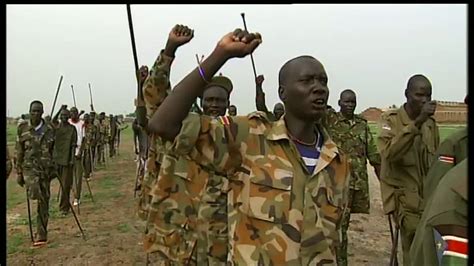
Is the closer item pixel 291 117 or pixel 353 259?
pixel 291 117

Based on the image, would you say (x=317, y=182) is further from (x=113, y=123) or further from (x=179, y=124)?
(x=113, y=123)

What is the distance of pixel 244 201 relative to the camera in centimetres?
251

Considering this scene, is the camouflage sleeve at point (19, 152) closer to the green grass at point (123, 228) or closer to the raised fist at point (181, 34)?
the green grass at point (123, 228)

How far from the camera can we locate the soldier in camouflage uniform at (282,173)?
2410 millimetres

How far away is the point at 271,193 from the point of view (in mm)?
2449

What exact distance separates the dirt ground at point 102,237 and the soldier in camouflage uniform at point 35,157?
0.59 m

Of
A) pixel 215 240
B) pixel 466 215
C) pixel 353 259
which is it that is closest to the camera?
pixel 466 215

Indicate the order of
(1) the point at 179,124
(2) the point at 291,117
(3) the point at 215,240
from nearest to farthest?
(1) the point at 179,124 < (2) the point at 291,117 < (3) the point at 215,240

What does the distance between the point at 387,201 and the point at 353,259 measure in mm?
2247

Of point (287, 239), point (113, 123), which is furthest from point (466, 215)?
point (113, 123)

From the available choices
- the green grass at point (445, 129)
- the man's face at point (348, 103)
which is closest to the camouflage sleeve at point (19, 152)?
the man's face at point (348, 103)

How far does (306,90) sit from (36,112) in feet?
20.4

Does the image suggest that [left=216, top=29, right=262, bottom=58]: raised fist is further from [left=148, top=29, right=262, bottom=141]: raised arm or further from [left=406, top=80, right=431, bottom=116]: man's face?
[left=406, top=80, right=431, bottom=116]: man's face

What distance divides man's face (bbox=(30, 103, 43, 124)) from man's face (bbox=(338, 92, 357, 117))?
4018 mm
